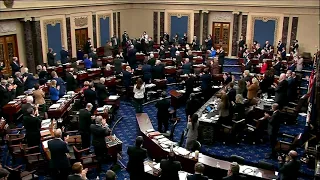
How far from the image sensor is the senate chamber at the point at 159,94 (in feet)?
28.4

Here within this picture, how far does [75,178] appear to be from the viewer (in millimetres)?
6727

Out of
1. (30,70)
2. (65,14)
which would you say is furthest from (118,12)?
(30,70)

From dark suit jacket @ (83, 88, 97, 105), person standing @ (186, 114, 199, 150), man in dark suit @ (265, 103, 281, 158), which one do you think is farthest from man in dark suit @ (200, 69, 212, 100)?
person standing @ (186, 114, 199, 150)

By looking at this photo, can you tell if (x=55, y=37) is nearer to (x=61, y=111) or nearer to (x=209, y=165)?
(x=61, y=111)

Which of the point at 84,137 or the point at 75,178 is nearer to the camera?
the point at 75,178

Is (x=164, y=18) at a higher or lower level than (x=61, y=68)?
higher

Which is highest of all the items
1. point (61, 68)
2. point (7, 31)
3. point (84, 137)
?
point (7, 31)

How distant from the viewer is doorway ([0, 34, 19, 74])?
17031 mm

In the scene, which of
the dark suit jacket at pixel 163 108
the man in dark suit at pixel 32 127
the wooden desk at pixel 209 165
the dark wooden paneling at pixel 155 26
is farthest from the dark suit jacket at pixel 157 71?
the dark wooden paneling at pixel 155 26

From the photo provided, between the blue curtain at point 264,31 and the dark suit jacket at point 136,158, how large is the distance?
17.4 metres

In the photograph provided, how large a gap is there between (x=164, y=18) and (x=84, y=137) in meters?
17.0

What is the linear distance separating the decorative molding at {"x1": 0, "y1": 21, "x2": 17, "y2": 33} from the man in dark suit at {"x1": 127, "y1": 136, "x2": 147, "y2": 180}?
39.1ft

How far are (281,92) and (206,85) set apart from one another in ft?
9.66

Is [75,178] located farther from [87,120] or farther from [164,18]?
[164,18]
